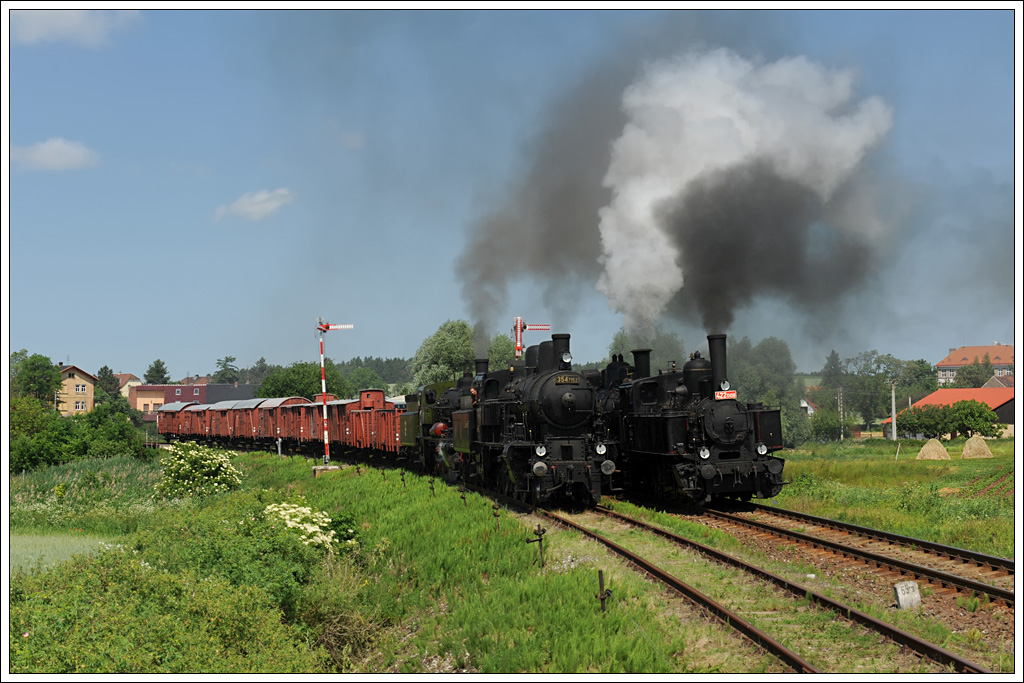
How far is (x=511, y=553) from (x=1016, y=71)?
9.22 meters

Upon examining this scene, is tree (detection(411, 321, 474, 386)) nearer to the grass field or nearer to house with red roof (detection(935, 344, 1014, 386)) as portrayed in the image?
the grass field

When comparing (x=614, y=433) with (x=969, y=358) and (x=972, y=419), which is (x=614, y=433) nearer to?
(x=972, y=419)

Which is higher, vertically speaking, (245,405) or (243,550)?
(245,405)

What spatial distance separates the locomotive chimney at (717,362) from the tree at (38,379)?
80.2 meters

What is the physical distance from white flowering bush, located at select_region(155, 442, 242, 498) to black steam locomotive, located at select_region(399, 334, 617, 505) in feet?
28.6

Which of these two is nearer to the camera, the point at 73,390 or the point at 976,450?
the point at 976,450

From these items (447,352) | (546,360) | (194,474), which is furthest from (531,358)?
(447,352)

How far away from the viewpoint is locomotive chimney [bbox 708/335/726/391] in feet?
55.8

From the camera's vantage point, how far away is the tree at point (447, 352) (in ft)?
233

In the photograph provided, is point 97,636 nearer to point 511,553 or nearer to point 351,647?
point 351,647

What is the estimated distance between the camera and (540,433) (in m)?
18.2

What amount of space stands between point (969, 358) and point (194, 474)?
140 meters

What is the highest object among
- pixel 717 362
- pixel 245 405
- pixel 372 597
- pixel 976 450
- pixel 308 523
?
pixel 717 362

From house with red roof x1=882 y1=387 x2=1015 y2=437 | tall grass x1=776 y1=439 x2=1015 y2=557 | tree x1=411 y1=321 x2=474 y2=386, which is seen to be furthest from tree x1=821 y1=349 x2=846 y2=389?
tall grass x1=776 y1=439 x2=1015 y2=557
